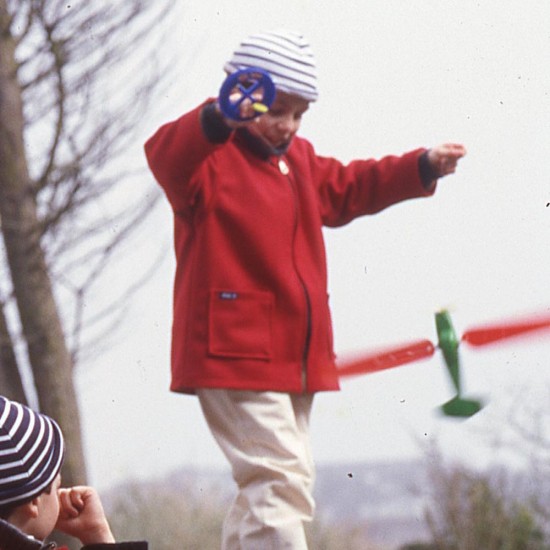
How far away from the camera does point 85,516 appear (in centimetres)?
249

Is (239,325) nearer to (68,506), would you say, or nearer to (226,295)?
(226,295)

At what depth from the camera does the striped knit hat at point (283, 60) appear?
3439 mm

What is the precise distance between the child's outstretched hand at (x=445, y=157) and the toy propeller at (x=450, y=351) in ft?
1.56

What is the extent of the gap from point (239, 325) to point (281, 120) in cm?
53

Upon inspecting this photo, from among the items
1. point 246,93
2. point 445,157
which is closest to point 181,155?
point 246,93

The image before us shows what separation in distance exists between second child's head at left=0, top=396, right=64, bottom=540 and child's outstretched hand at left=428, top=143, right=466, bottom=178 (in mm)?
1737

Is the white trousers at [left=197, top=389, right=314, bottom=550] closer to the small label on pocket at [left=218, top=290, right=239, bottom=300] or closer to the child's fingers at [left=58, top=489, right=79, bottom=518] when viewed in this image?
the small label on pocket at [left=218, top=290, right=239, bottom=300]

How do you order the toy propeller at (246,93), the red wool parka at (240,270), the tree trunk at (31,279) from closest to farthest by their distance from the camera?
1. the toy propeller at (246,93)
2. the red wool parka at (240,270)
3. the tree trunk at (31,279)

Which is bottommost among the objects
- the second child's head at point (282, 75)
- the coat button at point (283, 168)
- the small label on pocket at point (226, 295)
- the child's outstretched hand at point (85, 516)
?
the child's outstretched hand at point (85, 516)

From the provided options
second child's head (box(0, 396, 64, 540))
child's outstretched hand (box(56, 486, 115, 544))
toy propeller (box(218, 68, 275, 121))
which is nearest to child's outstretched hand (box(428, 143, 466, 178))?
toy propeller (box(218, 68, 275, 121))

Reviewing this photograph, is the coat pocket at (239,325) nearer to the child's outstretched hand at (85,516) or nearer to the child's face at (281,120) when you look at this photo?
the child's face at (281,120)

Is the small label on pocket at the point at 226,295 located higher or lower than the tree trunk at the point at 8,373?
higher

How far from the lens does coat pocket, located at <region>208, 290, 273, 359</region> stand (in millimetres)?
3334

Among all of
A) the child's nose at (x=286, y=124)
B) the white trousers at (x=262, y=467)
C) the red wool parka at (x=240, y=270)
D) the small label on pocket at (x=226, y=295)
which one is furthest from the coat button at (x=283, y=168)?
the white trousers at (x=262, y=467)
